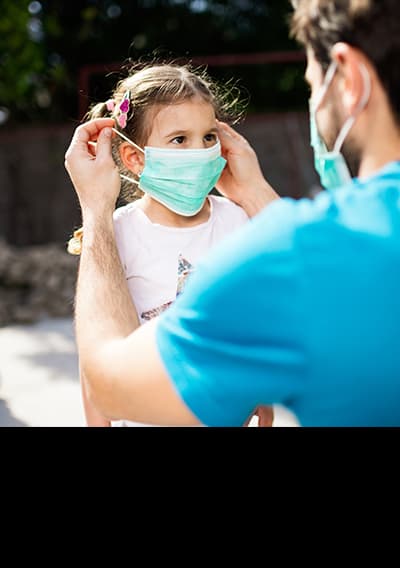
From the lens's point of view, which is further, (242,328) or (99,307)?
(99,307)

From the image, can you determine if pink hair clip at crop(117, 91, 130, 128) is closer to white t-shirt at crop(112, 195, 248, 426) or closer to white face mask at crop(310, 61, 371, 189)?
white t-shirt at crop(112, 195, 248, 426)

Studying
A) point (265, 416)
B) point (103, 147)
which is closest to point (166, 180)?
point (103, 147)

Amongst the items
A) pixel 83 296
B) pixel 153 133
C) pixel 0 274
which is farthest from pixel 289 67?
pixel 83 296

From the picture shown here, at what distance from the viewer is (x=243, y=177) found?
241cm

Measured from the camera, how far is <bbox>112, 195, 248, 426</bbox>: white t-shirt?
232cm

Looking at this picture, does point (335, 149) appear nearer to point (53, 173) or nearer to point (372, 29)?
point (372, 29)

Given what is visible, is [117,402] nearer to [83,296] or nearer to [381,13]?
[83,296]

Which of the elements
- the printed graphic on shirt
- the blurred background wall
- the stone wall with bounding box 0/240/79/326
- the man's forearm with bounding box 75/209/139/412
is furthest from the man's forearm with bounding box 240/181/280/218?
the stone wall with bounding box 0/240/79/326

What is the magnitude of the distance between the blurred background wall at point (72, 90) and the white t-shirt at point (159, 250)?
8.32ft

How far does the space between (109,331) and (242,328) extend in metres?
0.33

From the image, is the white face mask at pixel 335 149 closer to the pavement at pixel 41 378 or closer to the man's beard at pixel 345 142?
the man's beard at pixel 345 142

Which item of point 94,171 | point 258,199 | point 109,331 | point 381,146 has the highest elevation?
point 258,199
